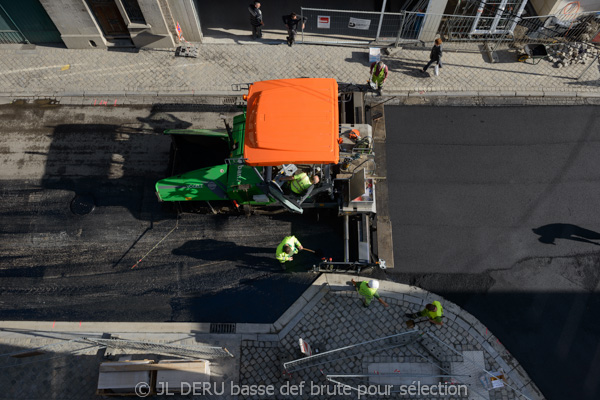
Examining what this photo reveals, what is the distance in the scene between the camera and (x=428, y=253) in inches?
411

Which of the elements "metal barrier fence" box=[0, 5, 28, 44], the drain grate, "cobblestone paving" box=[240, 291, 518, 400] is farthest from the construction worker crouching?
"metal barrier fence" box=[0, 5, 28, 44]

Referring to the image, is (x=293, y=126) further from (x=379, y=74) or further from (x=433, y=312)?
(x=433, y=312)

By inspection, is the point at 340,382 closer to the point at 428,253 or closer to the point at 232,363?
the point at 232,363

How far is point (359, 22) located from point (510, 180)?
7728mm

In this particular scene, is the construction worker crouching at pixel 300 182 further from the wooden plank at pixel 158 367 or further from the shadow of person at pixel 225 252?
the wooden plank at pixel 158 367

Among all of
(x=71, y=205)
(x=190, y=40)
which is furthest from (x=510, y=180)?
(x=71, y=205)

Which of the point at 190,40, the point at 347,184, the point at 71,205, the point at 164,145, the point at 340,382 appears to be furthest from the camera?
the point at 190,40

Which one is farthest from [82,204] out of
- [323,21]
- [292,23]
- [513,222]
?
[513,222]

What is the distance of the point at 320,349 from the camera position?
31.0 ft

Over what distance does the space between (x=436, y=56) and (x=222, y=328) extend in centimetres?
1107

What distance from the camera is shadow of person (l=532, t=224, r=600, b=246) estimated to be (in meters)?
10.6

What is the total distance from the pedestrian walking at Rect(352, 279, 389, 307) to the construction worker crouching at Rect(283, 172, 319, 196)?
2819mm

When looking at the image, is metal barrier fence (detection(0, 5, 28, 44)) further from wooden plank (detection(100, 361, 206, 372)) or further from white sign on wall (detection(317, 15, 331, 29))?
wooden plank (detection(100, 361, 206, 372))

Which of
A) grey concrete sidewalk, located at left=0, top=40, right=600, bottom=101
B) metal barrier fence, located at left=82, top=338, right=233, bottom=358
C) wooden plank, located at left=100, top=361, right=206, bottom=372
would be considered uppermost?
grey concrete sidewalk, located at left=0, top=40, right=600, bottom=101
